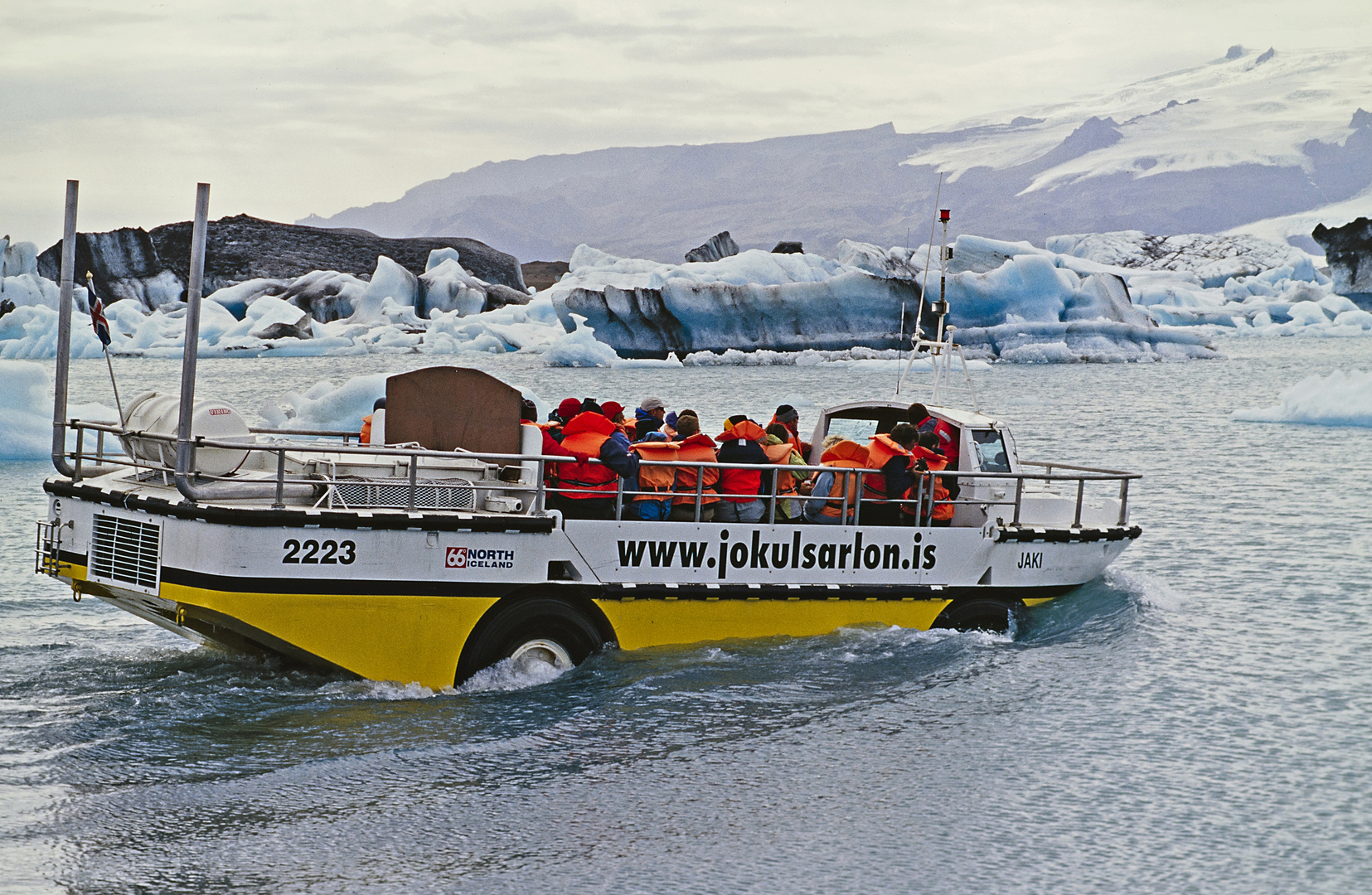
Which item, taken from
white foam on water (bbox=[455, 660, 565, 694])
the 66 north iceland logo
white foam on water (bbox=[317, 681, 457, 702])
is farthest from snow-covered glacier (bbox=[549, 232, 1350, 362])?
white foam on water (bbox=[317, 681, 457, 702])

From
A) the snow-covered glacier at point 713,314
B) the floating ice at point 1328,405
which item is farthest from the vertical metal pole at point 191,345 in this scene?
the floating ice at point 1328,405

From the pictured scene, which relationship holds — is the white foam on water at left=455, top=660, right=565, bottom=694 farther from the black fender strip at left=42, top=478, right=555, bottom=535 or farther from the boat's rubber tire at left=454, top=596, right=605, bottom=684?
the black fender strip at left=42, top=478, right=555, bottom=535

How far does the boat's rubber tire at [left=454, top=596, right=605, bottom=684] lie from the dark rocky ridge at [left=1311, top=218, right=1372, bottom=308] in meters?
62.9

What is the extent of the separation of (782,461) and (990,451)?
5.68 ft

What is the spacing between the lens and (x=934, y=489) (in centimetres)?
858

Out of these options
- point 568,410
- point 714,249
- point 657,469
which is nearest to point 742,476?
point 657,469

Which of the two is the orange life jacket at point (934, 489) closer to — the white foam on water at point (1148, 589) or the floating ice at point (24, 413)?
the white foam on water at point (1148, 589)

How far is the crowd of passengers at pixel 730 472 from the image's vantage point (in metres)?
7.82

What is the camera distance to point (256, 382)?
41625 mm

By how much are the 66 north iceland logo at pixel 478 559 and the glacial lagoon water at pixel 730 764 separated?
0.72 metres

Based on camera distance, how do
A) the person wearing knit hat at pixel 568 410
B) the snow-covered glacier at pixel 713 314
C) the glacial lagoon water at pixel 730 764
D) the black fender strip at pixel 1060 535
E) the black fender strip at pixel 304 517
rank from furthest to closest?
the snow-covered glacier at pixel 713 314
the person wearing knit hat at pixel 568 410
the black fender strip at pixel 1060 535
the black fender strip at pixel 304 517
the glacial lagoon water at pixel 730 764

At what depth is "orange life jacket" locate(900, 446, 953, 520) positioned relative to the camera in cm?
864

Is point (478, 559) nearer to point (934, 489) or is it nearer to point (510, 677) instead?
point (510, 677)

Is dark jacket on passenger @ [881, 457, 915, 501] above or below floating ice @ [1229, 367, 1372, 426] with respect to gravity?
below
